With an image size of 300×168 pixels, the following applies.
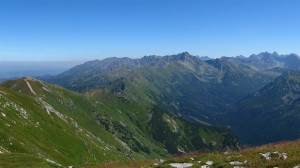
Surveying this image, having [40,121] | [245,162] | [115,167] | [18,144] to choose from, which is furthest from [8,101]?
[245,162]

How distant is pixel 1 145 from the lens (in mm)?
109562

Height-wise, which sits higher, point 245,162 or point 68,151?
point 245,162

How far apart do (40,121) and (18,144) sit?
274 ft

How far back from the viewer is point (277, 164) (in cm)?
2788

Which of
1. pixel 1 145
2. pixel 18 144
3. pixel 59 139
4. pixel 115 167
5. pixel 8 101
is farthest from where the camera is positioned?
pixel 59 139

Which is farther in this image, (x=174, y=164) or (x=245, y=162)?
(x=174, y=164)

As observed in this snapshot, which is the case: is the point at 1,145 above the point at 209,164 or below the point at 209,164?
below

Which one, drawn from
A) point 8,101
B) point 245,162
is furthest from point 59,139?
point 245,162

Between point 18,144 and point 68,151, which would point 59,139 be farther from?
point 18,144

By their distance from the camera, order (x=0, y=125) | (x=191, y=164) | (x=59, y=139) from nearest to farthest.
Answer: (x=191, y=164) < (x=0, y=125) < (x=59, y=139)

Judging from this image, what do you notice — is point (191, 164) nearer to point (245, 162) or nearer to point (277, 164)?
point (245, 162)

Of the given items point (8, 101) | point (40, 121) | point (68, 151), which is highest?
point (8, 101)

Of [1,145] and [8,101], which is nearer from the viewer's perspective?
[1,145]

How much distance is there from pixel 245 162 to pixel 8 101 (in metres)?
172
